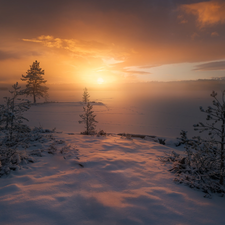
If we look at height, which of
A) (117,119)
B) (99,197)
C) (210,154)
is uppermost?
(210,154)

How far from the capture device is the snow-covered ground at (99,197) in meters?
2.21

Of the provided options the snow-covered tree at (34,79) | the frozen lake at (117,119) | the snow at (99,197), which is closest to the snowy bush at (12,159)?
the snow at (99,197)

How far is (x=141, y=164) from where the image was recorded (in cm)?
449

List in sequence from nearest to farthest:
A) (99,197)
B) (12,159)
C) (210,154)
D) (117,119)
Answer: (99,197)
(210,154)
(12,159)
(117,119)

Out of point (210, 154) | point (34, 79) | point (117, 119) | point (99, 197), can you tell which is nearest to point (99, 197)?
point (99, 197)

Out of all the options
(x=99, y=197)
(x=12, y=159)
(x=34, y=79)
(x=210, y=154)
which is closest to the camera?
(x=99, y=197)

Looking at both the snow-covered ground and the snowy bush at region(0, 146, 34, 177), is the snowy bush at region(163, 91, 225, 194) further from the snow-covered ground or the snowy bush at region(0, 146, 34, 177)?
the snowy bush at region(0, 146, 34, 177)

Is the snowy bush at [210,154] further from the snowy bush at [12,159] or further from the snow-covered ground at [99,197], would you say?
the snowy bush at [12,159]

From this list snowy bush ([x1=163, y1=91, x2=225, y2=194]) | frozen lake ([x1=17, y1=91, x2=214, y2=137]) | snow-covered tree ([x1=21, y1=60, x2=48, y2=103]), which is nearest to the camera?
snowy bush ([x1=163, y1=91, x2=225, y2=194])

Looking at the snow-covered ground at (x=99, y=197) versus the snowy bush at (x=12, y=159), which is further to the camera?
the snowy bush at (x=12, y=159)

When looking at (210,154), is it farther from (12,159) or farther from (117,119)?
(117,119)

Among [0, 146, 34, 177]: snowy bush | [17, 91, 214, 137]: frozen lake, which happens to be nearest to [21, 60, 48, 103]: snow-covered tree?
[17, 91, 214, 137]: frozen lake

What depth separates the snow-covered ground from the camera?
2.21 m

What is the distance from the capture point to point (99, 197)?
107 inches
